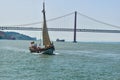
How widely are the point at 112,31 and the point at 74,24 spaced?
1441 cm

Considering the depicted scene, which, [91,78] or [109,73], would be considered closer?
[91,78]

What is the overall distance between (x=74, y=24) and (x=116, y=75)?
12972cm

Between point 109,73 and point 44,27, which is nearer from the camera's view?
point 109,73

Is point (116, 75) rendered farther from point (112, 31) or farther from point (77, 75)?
point (112, 31)

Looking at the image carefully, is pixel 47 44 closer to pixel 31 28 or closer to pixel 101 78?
pixel 101 78

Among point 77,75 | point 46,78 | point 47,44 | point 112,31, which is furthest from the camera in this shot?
point 112,31

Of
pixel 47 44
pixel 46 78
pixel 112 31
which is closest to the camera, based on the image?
pixel 46 78

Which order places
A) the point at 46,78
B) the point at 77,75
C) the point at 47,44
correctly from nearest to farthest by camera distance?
the point at 46,78
the point at 77,75
the point at 47,44

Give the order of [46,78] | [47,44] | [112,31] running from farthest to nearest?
[112,31] → [47,44] → [46,78]

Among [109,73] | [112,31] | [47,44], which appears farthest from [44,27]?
[112,31]

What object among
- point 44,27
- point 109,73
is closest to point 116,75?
point 109,73

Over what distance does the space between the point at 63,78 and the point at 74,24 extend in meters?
133

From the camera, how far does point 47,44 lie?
66438mm

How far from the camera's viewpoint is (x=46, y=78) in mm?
32938
